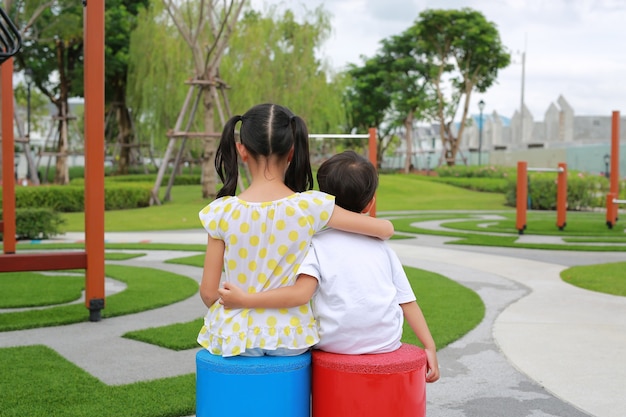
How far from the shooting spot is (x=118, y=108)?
119 ft

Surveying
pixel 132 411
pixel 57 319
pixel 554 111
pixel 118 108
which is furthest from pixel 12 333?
pixel 554 111

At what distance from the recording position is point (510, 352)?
473cm

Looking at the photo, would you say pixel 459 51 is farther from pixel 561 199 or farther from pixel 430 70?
pixel 561 199

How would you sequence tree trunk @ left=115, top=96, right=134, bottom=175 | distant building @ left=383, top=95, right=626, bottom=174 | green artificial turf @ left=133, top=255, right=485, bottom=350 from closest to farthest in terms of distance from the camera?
green artificial turf @ left=133, top=255, right=485, bottom=350 → tree trunk @ left=115, top=96, right=134, bottom=175 → distant building @ left=383, top=95, right=626, bottom=174

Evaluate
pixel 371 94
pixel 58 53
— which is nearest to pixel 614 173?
pixel 58 53

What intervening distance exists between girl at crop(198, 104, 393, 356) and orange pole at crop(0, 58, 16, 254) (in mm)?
7236

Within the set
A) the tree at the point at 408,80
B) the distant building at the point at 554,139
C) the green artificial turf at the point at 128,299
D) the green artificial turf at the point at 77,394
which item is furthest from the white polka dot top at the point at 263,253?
the tree at the point at 408,80

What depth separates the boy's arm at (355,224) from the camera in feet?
7.65

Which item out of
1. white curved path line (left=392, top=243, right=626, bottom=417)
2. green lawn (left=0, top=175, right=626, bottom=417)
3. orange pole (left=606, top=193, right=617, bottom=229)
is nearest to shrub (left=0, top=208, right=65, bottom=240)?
green lawn (left=0, top=175, right=626, bottom=417)

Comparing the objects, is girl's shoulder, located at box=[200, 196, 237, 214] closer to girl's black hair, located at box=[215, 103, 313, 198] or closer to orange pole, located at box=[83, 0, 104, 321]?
girl's black hair, located at box=[215, 103, 313, 198]

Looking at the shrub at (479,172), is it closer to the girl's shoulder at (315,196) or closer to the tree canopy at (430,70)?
the tree canopy at (430,70)

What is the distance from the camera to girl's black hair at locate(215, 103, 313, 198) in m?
2.30

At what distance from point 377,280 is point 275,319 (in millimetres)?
360

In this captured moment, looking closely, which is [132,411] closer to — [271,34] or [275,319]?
[275,319]
